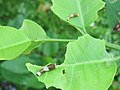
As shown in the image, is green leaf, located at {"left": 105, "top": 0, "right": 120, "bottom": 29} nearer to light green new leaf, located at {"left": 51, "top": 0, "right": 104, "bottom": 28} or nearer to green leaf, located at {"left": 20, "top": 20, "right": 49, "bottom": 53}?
light green new leaf, located at {"left": 51, "top": 0, "right": 104, "bottom": 28}

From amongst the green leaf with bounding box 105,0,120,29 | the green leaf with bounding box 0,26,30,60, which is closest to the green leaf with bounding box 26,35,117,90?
the green leaf with bounding box 0,26,30,60

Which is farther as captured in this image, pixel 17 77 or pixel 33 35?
pixel 17 77

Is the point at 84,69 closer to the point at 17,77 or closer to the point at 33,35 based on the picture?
the point at 33,35

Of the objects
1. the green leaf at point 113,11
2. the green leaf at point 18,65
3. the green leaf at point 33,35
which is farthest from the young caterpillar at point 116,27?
the green leaf at point 18,65

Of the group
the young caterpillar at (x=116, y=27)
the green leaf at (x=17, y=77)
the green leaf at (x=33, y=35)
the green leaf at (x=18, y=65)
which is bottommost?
the green leaf at (x=17, y=77)

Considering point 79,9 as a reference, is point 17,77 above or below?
below

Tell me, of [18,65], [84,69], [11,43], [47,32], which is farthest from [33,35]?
[47,32]

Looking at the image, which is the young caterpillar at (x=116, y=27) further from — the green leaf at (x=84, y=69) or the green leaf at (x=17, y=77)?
the green leaf at (x=17, y=77)
